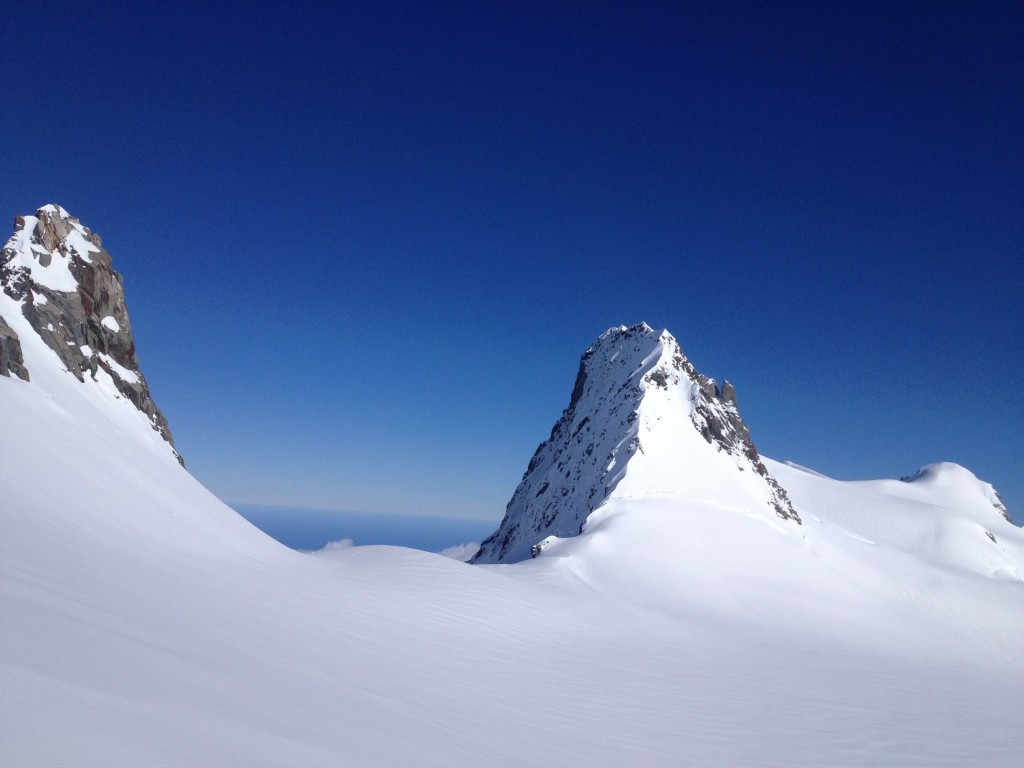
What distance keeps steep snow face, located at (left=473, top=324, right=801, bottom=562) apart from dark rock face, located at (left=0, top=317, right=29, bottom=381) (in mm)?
21250

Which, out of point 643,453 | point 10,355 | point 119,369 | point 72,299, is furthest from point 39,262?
point 643,453

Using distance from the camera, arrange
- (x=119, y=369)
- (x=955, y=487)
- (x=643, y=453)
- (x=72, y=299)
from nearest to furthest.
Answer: (x=72, y=299) < (x=119, y=369) < (x=643, y=453) < (x=955, y=487)

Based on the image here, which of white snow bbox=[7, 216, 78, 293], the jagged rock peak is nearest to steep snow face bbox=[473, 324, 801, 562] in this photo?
the jagged rock peak

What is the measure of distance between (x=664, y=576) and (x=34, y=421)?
74.2ft

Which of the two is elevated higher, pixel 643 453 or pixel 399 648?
pixel 643 453

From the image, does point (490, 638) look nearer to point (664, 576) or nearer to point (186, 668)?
point (186, 668)

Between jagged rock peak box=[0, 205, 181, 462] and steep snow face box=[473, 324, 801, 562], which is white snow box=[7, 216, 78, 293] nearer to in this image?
jagged rock peak box=[0, 205, 181, 462]

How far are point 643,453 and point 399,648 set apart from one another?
26.2 m

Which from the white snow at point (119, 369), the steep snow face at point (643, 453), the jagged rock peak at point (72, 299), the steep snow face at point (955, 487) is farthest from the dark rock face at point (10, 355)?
the steep snow face at point (955, 487)

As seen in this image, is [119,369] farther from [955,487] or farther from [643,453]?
[955,487]

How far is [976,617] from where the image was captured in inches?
1182

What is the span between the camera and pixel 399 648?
10219mm

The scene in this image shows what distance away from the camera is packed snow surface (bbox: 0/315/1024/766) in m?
4.95

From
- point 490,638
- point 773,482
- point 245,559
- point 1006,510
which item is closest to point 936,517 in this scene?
point 773,482
